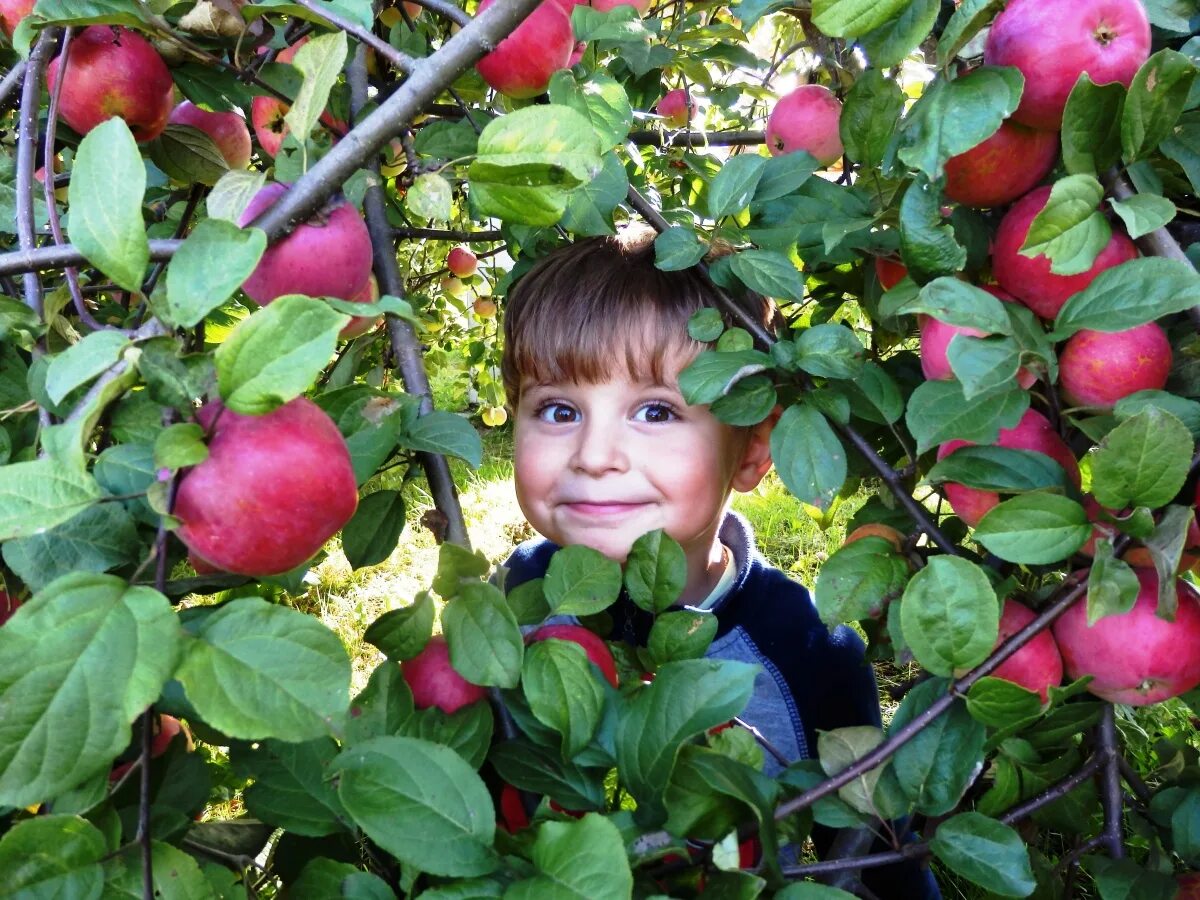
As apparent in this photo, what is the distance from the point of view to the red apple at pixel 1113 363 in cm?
70

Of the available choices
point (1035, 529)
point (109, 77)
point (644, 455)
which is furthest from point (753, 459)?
point (109, 77)

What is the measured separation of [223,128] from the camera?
106 cm

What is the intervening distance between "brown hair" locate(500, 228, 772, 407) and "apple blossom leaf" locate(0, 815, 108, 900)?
85 centimetres

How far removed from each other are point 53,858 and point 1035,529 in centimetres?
68

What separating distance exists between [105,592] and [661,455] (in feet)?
2.71

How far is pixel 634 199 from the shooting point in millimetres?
966

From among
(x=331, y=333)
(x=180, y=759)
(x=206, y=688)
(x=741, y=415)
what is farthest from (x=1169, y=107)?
(x=180, y=759)

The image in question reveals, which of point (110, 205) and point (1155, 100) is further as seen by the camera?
point (1155, 100)

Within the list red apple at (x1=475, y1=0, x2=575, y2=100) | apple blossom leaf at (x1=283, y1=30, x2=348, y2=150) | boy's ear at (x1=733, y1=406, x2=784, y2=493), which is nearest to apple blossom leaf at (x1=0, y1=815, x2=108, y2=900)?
apple blossom leaf at (x1=283, y1=30, x2=348, y2=150)

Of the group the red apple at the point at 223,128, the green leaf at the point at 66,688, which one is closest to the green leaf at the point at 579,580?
the green leaf at the point at 66,688

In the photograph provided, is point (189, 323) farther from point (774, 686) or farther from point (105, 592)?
point (774, 686)

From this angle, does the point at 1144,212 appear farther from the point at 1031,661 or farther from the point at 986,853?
the point at 986,853

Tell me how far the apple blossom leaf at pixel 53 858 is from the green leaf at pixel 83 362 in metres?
0.25

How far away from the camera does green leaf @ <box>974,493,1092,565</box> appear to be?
0.66 m
